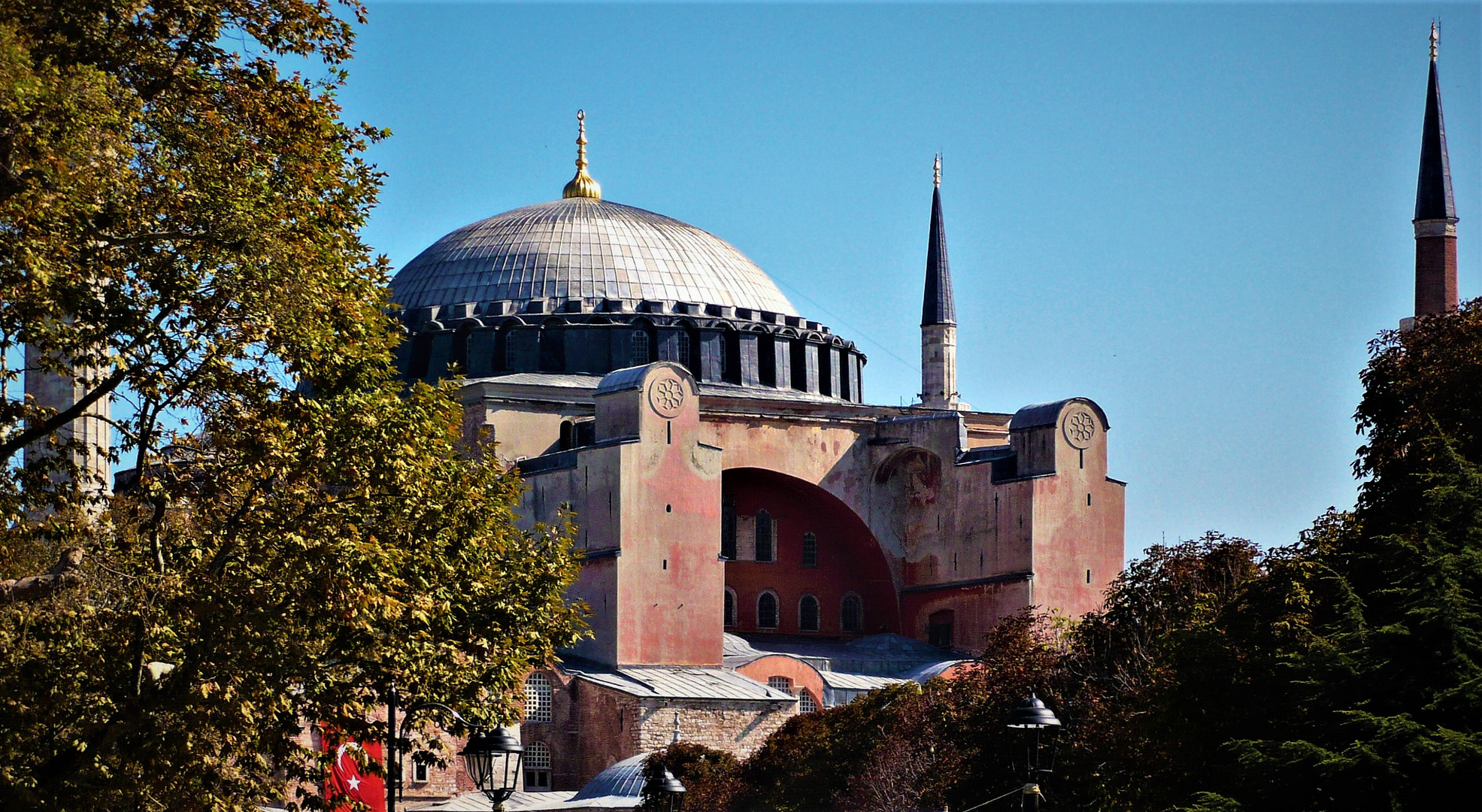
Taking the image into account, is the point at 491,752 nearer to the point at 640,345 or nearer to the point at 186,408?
the point at 186,408

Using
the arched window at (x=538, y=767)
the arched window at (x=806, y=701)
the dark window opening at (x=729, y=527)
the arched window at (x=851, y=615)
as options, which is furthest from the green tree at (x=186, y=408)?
the arched window at (x=851, y=615)

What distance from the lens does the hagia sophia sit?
45438 mm

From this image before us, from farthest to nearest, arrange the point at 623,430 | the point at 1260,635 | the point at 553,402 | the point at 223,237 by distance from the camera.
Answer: the point at 553,402 → the point at 623,430 → the point at 1260,635 → the point at 223,237

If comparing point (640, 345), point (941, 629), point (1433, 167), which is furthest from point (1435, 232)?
point (640, 345)

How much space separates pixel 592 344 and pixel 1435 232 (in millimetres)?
20090

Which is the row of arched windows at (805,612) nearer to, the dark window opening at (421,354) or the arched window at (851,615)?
the arched window at (851,615)

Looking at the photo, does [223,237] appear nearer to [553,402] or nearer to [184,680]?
[184,680]

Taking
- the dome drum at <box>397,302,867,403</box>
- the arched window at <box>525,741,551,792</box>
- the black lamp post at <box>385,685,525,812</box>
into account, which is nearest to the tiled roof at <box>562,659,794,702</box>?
the arched window at <box>525,741,551,792</box>

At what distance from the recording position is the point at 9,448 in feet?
51.0

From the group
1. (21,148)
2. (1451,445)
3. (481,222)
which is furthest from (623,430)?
(21,148)

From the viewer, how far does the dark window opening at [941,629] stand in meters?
51.8

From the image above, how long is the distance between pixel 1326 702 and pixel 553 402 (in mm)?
34025

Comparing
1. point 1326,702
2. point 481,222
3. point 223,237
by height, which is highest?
point 481,222

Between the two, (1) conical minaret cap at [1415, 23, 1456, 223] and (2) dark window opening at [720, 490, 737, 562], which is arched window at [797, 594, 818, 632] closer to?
(2) dark window opening at [720, 490, 737, 562]
